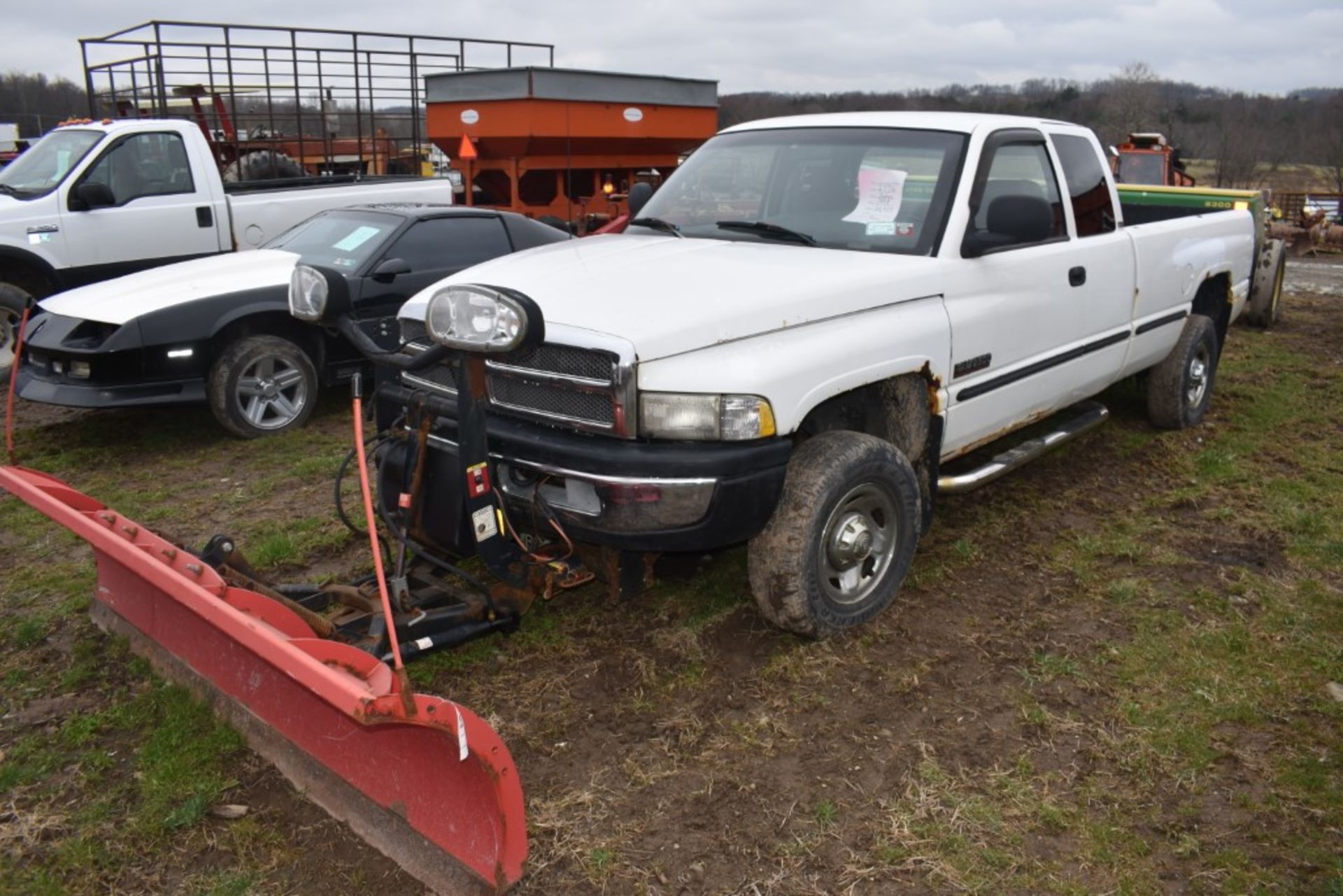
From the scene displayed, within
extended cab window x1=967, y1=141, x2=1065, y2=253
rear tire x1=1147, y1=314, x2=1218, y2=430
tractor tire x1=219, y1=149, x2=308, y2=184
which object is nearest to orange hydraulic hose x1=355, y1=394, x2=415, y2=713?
→ extended cab window x1=967, y1=141, x2=1065, y2=253

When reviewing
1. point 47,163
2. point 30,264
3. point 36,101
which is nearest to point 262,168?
point 47,163

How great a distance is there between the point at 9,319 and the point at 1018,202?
8.29 meters

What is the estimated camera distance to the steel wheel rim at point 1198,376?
6838mm

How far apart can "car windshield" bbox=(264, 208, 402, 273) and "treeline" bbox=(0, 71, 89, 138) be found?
1350 inches

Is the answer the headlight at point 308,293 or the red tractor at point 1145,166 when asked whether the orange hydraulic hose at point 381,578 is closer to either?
the headlight at point 308,293

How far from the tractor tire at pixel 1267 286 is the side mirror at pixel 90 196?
1088 centimetres

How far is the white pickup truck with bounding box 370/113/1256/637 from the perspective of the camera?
11.3ft

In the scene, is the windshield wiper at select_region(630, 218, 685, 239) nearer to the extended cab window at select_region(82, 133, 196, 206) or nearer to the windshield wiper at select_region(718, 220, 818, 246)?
the windshield wiper at select_region(718, 220, 818, 246)

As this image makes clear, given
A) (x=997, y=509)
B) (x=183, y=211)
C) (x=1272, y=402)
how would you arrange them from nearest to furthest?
(x=997, y=509) → (x=1272, y=402) → (x=183, y=211)

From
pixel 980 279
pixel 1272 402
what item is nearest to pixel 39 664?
pixel 980 279

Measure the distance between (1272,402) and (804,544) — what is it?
580 centimetres

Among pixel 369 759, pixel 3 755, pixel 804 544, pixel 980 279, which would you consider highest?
pixel 980 279

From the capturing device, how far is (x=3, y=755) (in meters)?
3.51

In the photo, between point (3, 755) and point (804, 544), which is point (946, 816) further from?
point (3, 755)
